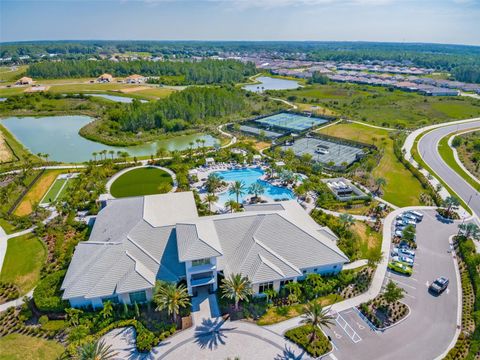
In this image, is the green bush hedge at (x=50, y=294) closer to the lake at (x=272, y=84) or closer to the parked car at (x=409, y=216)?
the parked car at (x=409, y=216)

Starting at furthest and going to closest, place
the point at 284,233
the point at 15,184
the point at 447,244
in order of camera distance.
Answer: the point at 15,184
the point at 447,244
the point at 284,233

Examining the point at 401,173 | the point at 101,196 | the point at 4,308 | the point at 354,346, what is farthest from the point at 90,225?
the point at 401,173

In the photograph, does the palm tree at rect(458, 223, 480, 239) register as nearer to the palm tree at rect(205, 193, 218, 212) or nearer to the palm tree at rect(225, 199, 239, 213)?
the palm tree at rect(225, 199, 239, 213)

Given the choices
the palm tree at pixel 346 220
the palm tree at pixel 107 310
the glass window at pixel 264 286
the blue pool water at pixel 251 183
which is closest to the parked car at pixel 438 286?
the palm tree at pixel 346 220

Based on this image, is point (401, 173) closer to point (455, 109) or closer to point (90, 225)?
point (90, 225)

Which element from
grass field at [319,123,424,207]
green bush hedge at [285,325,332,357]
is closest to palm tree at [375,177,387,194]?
grass field at [319,123,424,207]

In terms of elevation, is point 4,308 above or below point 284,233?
below
